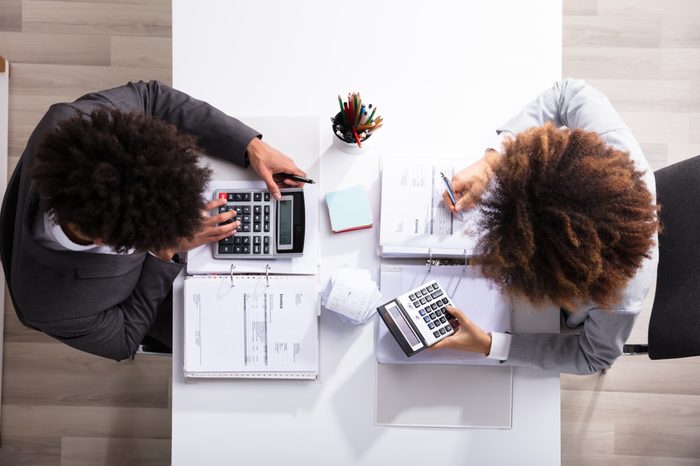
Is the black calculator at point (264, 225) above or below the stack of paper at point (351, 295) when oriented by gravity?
above

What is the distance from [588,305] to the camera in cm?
103

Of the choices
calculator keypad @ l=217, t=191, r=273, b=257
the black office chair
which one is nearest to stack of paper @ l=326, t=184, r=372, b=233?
calculator keypad @ l=217, t=191, r=273, b=257

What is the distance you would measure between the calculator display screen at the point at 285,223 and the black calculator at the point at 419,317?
0.80ft

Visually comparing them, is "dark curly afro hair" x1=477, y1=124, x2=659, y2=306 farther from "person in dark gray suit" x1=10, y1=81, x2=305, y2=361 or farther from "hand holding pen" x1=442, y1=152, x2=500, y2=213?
"person in dark gray suit" x1=10, y1=81, x2=305, y2=361

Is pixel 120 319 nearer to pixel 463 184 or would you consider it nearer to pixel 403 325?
pixel 403 325

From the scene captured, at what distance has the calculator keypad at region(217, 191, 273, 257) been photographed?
1114 millimetres

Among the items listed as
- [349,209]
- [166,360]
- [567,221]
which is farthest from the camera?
[166,360]

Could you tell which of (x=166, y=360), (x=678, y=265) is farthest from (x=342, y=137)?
(x=166, y=360)

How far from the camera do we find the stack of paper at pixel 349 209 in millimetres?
1133

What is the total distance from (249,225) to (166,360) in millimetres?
906

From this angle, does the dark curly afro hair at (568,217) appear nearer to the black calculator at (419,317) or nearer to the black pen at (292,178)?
the black calculator at (419,317)

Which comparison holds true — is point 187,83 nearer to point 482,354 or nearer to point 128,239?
point 128,239

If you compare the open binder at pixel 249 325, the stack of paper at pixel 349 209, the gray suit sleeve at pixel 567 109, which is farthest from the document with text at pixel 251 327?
the gray suit sleeve at pixel 567 109

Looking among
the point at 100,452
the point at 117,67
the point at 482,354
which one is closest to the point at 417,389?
the point at 482,354
